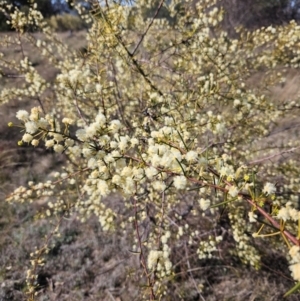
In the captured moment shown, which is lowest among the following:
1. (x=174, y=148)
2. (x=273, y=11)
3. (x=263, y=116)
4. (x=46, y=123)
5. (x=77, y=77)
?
(x=174, y=148)

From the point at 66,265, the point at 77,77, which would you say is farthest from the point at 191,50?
the point at 66,265

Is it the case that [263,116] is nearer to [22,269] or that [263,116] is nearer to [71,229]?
[71,229]

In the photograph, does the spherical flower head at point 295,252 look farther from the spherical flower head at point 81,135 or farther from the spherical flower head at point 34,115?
the spherical flower head at point 34,115

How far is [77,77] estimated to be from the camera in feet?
5.79

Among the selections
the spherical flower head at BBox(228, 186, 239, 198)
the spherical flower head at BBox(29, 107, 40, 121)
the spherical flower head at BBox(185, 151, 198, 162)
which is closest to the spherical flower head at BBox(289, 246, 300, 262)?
the spherical flower head at BBox(228, 186, 239, 198)

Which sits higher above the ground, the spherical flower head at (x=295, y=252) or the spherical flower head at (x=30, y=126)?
the spherical flower head at (x=30, y=126)

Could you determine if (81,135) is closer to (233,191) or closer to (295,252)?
(233,191)

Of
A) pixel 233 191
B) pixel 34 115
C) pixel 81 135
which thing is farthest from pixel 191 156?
pixel 34 115

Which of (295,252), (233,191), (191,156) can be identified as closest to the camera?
(295,252)

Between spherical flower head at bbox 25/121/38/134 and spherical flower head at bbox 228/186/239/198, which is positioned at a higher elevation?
spherical flower head at bbox 25/121/38/134

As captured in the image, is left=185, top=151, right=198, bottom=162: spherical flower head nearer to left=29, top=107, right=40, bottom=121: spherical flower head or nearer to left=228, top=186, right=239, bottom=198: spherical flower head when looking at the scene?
left=228, top=186, right=239, bottom=198: spherical flower head

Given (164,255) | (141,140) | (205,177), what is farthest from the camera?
(164,255)

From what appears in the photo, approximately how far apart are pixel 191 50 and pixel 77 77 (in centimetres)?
126

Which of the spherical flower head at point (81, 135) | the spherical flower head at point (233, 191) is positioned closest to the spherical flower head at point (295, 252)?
the spherical flower head at point (233, 191)
